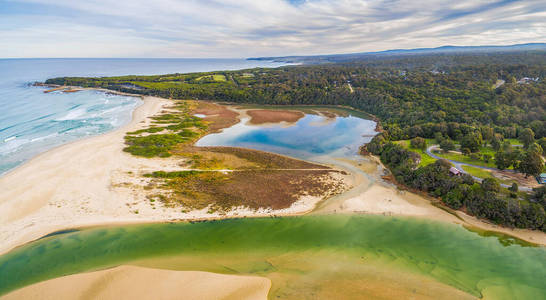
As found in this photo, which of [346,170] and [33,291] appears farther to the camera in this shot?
[346,170]

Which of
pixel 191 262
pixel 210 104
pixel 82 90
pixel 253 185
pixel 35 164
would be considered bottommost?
pixel 191 262

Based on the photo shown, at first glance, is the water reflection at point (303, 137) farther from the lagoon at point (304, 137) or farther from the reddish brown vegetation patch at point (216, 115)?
the reddish brown vegetation patch at point (216, 115)

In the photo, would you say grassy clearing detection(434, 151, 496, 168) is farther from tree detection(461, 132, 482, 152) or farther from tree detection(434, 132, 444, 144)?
tree detection(434, 132, 444, 144)

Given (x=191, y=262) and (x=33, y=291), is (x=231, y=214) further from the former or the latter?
(x=33, y=291)

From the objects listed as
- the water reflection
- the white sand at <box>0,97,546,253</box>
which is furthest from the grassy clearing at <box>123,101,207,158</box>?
the water reflection

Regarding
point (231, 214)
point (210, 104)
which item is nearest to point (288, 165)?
point (231, 214)

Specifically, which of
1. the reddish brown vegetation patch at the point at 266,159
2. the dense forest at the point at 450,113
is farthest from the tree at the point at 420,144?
the reddish brown vegetation patch at the point at 266,159

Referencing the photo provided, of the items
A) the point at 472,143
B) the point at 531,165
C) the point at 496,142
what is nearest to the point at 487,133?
the point at 496,142
